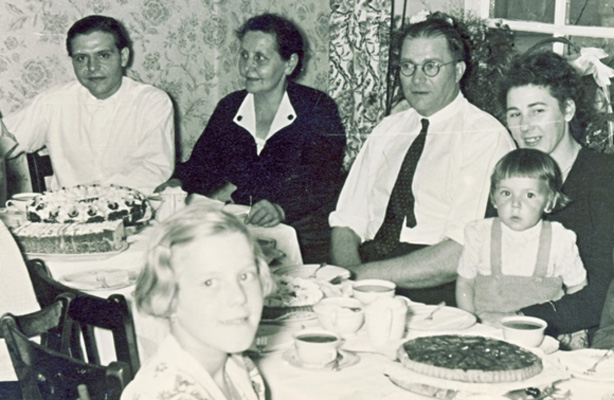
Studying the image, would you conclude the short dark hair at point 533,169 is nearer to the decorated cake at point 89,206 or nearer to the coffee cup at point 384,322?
the coffee cup at point 384,322

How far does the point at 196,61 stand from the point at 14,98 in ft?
2.53

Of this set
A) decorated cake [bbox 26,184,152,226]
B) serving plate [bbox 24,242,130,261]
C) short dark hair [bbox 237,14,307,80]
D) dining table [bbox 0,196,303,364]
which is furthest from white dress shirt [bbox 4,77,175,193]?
serving plate [bbox 24,242,130,261]

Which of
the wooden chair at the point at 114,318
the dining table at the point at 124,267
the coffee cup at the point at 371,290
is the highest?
the wooden chair at the point at 114,318

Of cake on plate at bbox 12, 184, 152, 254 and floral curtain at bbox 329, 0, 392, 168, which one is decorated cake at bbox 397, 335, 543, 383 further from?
floral curtain at bbox 329, 0, 392, 168

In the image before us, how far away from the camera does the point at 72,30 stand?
102 inches

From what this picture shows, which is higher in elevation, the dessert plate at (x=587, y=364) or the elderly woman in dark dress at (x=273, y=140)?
the elderly woman in dark dress at (x=273, y=140)

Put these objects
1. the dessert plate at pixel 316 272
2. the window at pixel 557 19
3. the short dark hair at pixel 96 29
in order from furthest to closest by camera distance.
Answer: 1. the short dark hair at pixel 96 29
2. the window at pixel 557 19
3. the dessert plate at pixel 316 272

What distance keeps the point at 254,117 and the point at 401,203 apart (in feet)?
2.35

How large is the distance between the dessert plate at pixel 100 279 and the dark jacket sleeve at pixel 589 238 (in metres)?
0.83

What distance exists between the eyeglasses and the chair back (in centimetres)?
128

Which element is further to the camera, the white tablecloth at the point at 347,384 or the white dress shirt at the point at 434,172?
the white dress shirt at the point at 434,172

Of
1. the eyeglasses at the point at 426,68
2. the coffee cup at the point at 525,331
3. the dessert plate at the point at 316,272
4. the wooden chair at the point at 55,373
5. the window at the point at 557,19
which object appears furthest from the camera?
the eyeglasses at the point at 426,68

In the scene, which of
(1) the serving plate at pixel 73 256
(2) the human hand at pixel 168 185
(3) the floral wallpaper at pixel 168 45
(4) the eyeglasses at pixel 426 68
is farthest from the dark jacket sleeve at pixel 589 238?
(3) the floral wallpaper at pixel 168 45

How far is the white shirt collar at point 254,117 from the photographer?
8.04 feet
